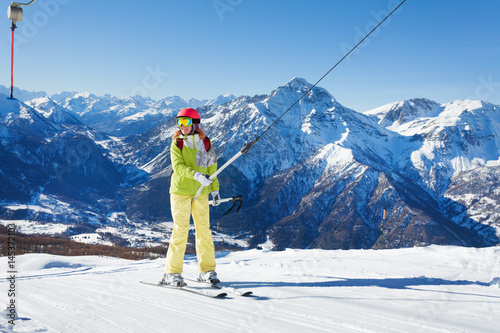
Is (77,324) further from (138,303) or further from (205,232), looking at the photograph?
(205,232)

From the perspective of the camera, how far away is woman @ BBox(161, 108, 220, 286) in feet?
25.4

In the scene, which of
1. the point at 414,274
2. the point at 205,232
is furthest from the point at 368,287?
the point at 205,232

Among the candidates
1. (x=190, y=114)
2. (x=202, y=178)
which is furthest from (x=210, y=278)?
(x=190, y=114)

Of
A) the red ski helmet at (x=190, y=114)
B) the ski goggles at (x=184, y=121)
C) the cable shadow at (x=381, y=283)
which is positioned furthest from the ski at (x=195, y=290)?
the red ski helmet at (x=190, y=114)

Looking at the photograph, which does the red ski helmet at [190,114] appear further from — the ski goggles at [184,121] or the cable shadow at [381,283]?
the cable shadow at [381,283]

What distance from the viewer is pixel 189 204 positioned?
7859 mm

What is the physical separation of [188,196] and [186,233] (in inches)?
33.8

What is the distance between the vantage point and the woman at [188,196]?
773 cm

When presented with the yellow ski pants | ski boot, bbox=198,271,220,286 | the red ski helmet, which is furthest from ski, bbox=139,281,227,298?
the red ski helmet

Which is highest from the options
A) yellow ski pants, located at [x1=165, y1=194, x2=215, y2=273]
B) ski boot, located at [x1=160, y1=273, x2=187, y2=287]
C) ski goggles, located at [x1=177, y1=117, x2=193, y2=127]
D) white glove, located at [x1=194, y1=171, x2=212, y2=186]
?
ski goggles, located at [x1=177, y1=117, x2=193, y2=127]

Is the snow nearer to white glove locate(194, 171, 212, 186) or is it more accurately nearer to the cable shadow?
the cable shadow

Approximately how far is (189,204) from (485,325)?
584 cm

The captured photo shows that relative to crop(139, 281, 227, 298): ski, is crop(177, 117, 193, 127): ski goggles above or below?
above

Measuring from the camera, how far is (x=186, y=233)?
26.0 feet
